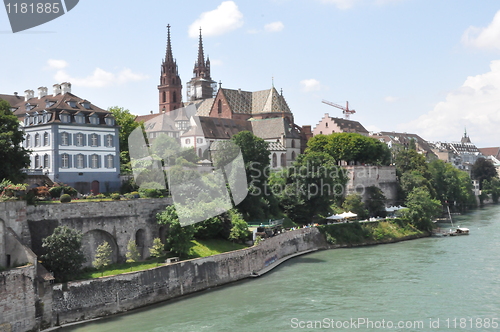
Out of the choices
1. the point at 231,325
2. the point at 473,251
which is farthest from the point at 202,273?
the point at 473,251

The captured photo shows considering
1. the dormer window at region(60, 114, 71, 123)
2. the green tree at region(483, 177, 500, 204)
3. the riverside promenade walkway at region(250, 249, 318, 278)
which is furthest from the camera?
the green tree at region(483, 177, 500, 204)

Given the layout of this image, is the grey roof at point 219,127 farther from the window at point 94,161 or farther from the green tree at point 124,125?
the window at point 94,161

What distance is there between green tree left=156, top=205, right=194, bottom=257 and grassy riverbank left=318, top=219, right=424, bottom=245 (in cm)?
2112

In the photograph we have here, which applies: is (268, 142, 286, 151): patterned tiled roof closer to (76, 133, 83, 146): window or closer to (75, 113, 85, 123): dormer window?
(75, 113, 85, 123): dormer window

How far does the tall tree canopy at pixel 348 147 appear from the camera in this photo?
8344cm

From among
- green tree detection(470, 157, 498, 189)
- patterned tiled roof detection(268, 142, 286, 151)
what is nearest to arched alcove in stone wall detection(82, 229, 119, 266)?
patterned tiled roof detection(268, 142, 286, 151)

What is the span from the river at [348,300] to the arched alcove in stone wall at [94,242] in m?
5.42

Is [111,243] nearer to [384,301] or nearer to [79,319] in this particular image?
[79,319]

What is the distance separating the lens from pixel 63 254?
3111 cm

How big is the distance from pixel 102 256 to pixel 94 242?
5.45 ft

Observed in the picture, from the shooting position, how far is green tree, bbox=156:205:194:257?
37.8m

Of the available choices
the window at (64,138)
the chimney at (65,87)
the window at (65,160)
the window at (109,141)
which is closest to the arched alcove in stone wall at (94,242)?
the window at (65,160)

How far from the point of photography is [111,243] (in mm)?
36969

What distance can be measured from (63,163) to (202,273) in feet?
52.0
